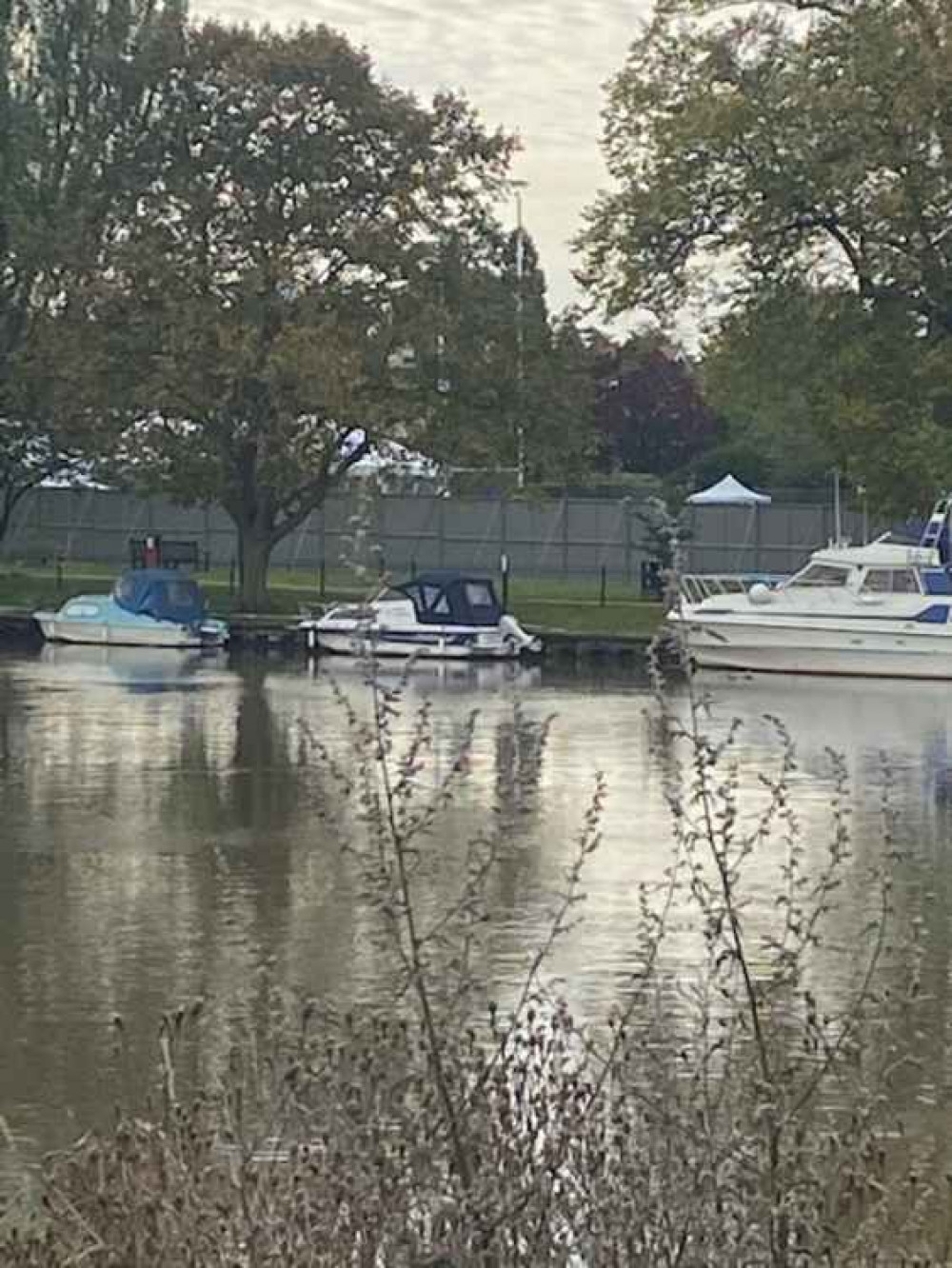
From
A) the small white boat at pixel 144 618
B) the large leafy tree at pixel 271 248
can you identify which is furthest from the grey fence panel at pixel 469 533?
the small white boat at pixel 144 618

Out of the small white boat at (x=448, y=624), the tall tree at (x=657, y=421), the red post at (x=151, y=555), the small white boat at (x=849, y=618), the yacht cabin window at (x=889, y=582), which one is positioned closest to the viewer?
the small white boat at (x=849, y=618)

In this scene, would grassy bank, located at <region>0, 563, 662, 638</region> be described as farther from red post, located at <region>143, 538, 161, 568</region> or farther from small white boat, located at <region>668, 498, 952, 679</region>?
small white boat, located at <region>668, 498, 952, 679</region>

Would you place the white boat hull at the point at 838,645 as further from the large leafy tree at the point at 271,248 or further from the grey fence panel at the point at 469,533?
the grey fence panel at the point at 469,533

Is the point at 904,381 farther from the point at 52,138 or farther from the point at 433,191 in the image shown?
the point at 52,138

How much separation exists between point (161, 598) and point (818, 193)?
1433 centimetres

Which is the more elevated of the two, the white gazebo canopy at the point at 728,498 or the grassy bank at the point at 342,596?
the white gazebo canopy at the point at 728,498

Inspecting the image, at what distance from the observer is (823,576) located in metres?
44.2

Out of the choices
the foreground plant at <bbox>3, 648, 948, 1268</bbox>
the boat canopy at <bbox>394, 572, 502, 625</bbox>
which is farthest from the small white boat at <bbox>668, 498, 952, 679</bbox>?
the foreground plant at <bbox>3, 648, 948, 1268</bbox>

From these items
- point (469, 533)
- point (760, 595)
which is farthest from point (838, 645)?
point (469, 533)

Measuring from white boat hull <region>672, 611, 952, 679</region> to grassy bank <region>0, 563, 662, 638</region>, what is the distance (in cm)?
327

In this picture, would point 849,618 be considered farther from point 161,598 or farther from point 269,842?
point 269,842

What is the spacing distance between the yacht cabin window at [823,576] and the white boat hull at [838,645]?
1346mm

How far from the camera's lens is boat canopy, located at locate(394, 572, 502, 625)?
150ft

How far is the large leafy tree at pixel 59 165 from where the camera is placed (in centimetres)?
5388
